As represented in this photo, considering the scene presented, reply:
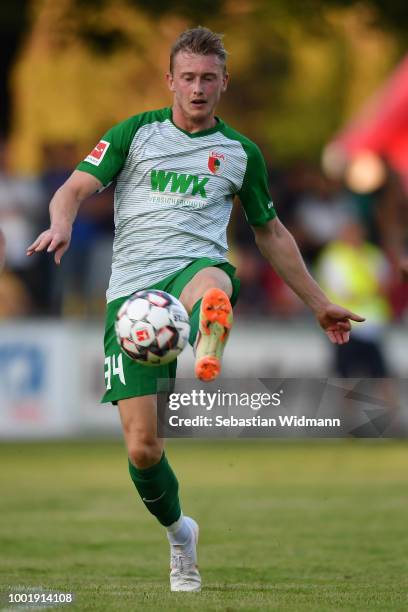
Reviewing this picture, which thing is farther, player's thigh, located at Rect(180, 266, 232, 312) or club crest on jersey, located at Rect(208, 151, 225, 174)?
club crest on jersey, located at Rect(208, 151, 225, 174)

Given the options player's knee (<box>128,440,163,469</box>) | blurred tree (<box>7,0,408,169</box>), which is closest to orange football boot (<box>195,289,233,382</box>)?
player's knee (<box>128,440,163,469</box>)

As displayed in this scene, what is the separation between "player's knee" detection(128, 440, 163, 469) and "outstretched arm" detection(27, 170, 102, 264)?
1.04m

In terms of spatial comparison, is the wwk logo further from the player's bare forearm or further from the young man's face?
the player's bare forearm

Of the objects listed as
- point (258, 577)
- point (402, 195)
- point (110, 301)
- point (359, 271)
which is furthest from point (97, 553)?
point (402, 195)

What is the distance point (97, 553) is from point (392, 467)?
618 cm

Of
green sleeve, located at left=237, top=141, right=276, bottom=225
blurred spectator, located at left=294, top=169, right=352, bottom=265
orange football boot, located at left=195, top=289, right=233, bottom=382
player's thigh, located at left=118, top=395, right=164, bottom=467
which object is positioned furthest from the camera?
blurred spectator, located at left=294, top=169, right=352, bottom=265

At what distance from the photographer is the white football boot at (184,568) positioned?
7.88m

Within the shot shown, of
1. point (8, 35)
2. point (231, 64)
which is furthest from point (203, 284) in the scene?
point (231, 64)

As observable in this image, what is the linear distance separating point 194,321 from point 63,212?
823 mm

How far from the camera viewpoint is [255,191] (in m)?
8.16

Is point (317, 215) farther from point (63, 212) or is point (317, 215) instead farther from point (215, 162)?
point (63, 212)

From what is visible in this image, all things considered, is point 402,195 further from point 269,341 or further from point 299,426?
point 299,426

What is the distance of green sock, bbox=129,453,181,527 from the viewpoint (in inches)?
309

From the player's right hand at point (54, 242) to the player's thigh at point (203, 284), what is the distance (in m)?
0.71
